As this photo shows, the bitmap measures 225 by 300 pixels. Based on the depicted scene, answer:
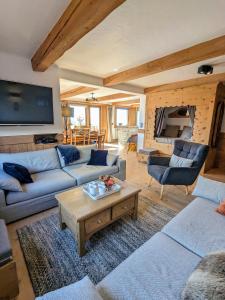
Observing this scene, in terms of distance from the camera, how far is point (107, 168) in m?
2.87

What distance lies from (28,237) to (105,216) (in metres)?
0.91

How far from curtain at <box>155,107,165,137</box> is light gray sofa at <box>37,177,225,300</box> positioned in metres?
3.58

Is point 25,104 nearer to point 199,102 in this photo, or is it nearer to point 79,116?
point 199,102

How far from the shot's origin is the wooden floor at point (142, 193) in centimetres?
127

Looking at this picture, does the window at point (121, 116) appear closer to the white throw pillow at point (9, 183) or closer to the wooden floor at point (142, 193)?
the wooden floor at point (142, 193)

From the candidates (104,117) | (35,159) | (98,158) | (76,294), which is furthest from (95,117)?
(76,294)

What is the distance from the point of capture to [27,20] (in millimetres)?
1611

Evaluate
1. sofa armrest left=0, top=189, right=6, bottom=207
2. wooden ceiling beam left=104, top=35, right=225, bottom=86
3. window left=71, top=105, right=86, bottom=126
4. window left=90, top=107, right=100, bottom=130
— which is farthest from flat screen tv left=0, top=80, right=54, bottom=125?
window left=90, top=107, right=100, bottom=130

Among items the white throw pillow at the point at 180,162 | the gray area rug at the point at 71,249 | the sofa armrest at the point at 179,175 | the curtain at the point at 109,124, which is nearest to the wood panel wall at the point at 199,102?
the white throw pillow at the point at 180,162

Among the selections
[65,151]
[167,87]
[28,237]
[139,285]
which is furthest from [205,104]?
[28,237]

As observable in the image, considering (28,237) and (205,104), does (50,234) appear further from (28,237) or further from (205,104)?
(205,104)

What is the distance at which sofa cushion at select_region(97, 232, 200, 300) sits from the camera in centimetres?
82

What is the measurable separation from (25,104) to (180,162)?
2915 millimetres

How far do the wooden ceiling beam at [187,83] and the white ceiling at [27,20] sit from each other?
3268 millimetres
